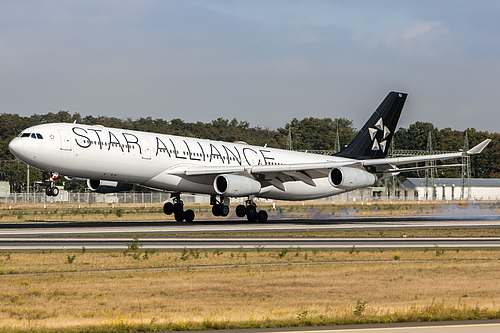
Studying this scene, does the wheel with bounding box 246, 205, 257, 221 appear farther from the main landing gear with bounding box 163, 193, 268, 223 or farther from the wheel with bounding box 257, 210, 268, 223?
the wheel with bounding box 257, 210, 268, 223

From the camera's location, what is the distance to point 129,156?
42875 mm

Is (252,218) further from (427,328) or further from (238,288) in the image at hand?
(427,328)

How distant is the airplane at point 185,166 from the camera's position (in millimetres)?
40531

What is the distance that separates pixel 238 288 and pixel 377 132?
41.0m

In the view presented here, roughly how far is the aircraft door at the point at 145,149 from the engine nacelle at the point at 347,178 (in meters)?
13.1

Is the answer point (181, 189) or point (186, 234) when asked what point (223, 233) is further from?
point (181, 189)

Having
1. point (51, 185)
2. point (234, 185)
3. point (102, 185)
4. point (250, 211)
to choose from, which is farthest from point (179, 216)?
point (51, 185)

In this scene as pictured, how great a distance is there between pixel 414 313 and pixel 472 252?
45.8 ft

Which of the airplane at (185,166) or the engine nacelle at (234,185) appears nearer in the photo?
the airplane at (185,166)

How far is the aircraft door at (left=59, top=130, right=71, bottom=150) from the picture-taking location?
4038 cm

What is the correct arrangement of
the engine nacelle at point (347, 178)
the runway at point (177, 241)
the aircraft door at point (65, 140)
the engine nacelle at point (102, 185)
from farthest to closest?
the engine nacelle at point (102, 185)
the engine nacelle at point (347, 178)
the aircraft door at point (65, 140)
the runway at point (177, 241)

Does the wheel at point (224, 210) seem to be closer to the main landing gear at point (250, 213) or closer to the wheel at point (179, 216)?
the main landing gear at point (250, 213)

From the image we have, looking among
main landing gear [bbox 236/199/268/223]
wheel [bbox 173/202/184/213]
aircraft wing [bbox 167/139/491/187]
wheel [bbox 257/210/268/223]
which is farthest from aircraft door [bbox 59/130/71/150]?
wheel [bbox 257/210/268/223]

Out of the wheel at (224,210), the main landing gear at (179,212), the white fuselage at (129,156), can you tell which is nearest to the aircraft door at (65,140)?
the white fuselage at (129,156)
